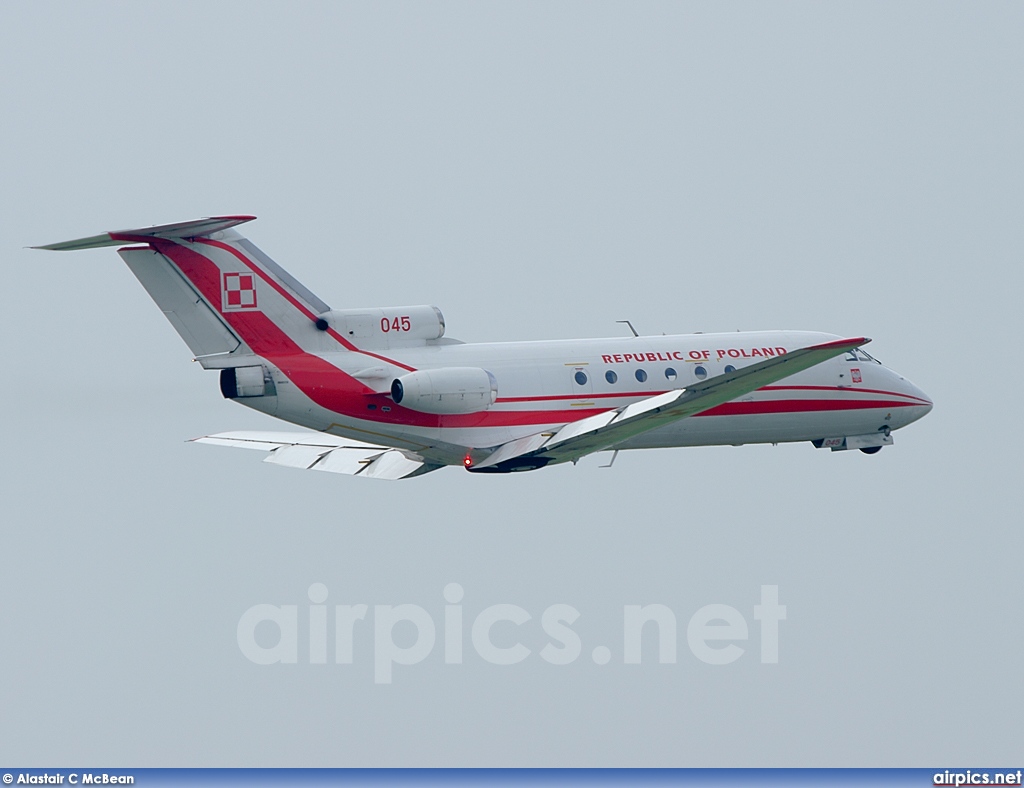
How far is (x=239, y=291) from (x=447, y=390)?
401 cm

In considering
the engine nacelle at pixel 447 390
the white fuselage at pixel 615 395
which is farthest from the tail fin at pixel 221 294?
the engine nacelle at pixel 447 390

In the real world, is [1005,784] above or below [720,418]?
below

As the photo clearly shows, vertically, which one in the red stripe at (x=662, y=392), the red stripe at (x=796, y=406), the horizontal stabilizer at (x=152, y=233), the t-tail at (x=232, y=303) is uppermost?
the horizontal stabilizer at (x=152, y=233)

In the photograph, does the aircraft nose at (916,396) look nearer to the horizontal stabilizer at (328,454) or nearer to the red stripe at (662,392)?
the red stripe at (662,392)

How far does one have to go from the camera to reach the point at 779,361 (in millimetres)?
28734

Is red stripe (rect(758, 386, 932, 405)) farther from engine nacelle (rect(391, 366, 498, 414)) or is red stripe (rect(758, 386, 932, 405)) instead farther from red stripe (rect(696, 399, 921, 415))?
engine nacelle (rect(391, 366, 498, 414))

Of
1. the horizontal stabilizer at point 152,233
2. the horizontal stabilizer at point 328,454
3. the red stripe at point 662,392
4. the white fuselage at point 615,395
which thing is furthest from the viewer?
the horizontal stabilizer at point 328,454

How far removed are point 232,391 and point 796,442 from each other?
38.6 feet

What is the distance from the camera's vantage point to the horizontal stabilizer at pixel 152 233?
29969 mm

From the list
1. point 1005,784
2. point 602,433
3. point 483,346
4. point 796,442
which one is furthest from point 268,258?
point 1005,784

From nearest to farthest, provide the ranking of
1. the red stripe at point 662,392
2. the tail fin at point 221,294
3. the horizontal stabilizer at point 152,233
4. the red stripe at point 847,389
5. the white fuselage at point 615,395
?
the horizontal stabilizer at point 152,233 → the tail fin at point 221,294 → the white fuselage at point 615,395 → the red stripe at point 662,392 → the red stripe at point 847,389

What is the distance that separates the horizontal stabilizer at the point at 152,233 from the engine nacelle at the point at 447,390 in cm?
409

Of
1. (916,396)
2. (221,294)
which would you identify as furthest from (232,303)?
(916,396)

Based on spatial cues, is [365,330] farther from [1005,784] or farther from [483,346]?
[1005,784]
